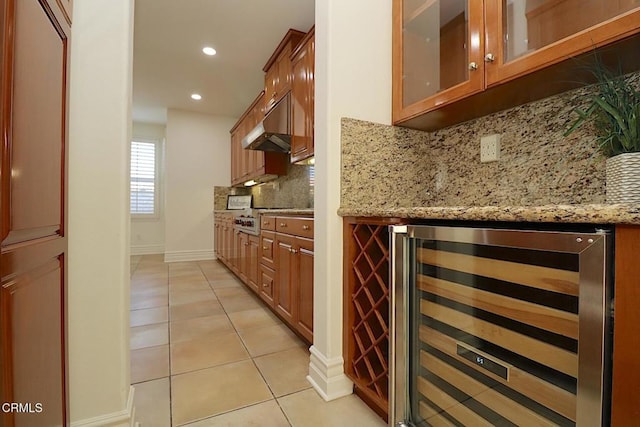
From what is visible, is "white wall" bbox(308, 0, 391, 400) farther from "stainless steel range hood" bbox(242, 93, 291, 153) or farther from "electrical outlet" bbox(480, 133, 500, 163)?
"stainless steel range hood" bbox(242, 93, 291, 153)

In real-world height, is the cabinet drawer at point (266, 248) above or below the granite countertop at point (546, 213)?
below

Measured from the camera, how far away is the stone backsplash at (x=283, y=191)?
3393 mm

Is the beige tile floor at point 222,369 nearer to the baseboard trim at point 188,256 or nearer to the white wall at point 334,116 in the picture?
the white wall at point 334,116

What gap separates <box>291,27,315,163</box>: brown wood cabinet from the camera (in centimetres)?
231

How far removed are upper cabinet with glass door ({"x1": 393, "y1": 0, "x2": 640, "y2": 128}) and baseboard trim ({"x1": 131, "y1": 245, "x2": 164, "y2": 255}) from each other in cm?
590

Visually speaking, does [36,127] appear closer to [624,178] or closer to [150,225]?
[624,178]

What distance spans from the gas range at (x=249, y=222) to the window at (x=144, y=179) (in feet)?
11.1

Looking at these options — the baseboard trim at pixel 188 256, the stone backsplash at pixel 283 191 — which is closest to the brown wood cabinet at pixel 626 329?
the stone backsplash at pixel 283 191

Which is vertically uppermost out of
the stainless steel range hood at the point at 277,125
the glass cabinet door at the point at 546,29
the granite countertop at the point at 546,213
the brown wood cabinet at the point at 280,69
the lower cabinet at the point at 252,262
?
the brown wood cabinet at the point at 280,69

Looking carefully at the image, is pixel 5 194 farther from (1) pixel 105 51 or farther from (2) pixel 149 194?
(2) pixel 149 194

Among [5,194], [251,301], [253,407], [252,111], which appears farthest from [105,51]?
[252,111]

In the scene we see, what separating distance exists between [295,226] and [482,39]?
4.42 ft

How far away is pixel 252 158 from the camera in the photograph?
418 cm

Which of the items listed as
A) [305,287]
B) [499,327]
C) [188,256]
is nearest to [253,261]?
[305,287]
